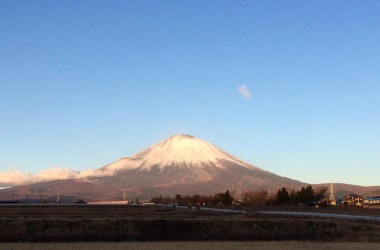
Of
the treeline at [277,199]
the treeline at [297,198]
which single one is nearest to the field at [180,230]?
the treeline at [277,199]

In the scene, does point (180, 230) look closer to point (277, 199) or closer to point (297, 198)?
point (277, 199)

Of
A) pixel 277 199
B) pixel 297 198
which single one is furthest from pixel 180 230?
pixel 297 198

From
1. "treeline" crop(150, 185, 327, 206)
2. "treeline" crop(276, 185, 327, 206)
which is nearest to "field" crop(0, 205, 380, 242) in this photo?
"treeline" crop(150, 185, 327, 206)

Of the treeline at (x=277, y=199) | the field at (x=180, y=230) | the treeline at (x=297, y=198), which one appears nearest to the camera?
the field at (x=180, y=230)

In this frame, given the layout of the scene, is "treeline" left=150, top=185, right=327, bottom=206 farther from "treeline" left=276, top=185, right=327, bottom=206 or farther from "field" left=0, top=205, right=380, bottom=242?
"field" left=0, top=205, right=380, bottom=242

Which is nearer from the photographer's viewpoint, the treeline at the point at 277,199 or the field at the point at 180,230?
the field at the point at 180,230

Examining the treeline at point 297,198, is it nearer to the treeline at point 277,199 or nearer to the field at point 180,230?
the treeline at point 277,199

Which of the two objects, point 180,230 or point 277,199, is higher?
point 277,199

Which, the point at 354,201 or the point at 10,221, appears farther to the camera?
the point at 354,201
